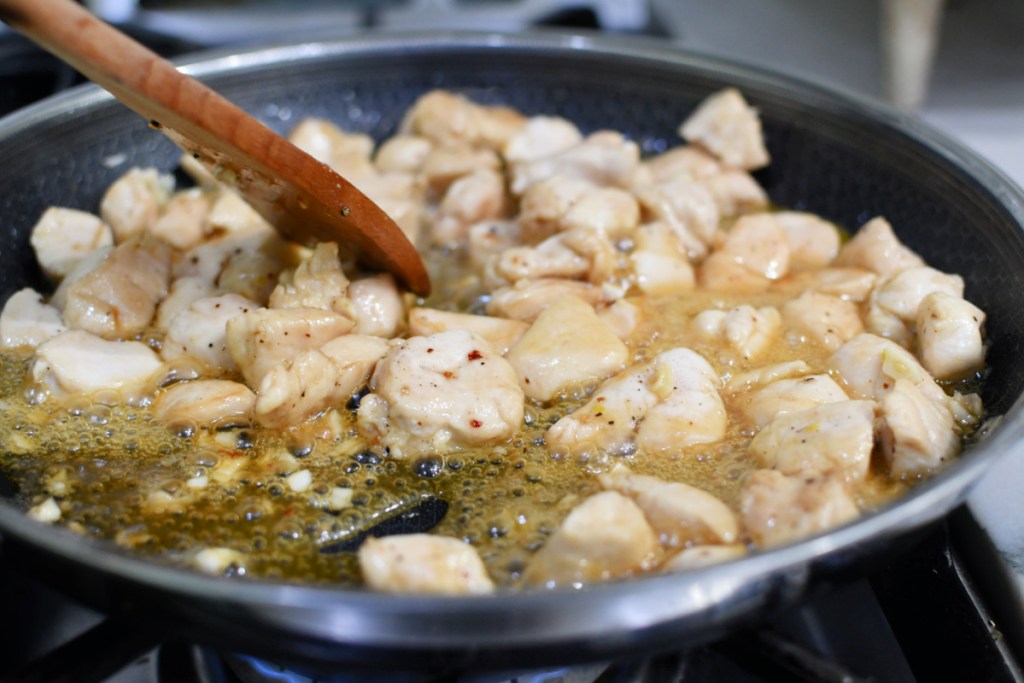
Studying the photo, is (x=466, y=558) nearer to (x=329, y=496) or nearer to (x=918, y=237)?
(x=329, y=496)

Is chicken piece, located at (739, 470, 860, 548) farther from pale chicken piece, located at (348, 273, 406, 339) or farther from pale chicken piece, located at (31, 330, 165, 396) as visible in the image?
pale chicken piece, located at (31, 330, 165, 396)

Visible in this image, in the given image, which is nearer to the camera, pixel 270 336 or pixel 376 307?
pixel 270 336

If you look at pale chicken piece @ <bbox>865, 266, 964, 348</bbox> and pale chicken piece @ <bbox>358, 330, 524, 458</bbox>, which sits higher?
pale chicken piece @ <bbox>865, 266, 964, 348</bbox>

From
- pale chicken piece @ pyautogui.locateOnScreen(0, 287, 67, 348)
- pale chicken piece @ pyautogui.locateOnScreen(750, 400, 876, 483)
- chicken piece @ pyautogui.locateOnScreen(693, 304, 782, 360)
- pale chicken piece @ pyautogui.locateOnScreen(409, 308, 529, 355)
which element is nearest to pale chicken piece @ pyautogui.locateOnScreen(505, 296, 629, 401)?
pale chicken piece @ pyautogui.locateOnScreen(409, 308, 529, 355)

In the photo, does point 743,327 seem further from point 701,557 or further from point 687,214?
point 701,557

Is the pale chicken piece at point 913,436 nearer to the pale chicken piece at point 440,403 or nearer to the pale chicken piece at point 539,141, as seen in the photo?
the pale chicken piece at point 440,403

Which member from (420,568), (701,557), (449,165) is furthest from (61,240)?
(701,557)
